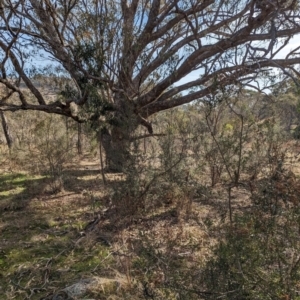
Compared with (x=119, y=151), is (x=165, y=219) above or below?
below

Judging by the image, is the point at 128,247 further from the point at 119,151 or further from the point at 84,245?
the point at 119,151

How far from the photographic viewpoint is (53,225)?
509 cm

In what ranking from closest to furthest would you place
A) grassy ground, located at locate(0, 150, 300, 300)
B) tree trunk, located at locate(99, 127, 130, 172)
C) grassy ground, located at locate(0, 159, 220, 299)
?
grassy ground, located at locate(0, 150, 300, 300)
grassy ground, located at locate(0, 159, 220, 299)
tree trunk, located at locate(99, 127, 130, 172)

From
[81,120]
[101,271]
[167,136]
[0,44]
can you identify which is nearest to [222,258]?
[101,271]

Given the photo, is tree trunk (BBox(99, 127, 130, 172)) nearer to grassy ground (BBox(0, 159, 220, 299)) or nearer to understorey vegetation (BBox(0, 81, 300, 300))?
understorey vegetation (BBox(0, 81, 300, 300))

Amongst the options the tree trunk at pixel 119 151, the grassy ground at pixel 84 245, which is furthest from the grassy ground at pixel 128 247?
the tree trunk at pixel 119 151

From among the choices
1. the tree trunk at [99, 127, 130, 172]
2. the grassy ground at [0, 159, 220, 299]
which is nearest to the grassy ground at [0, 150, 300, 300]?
the grassy ground at [0, 159, 220, 299]

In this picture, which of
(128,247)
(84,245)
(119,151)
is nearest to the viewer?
(128,247)

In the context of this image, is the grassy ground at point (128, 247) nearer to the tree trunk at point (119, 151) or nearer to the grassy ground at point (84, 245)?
the grassy ground at point (84, 245)

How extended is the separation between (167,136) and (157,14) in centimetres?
318

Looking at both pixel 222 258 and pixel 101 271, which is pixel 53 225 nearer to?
pixel 101 271

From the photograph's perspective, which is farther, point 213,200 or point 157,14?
point 157,14

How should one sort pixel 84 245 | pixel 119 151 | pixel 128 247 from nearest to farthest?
1. pixel 128 247
2. pixel 84 245
3. pixel 119 151

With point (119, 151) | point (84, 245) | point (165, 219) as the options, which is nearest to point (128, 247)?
point (84, 245)
